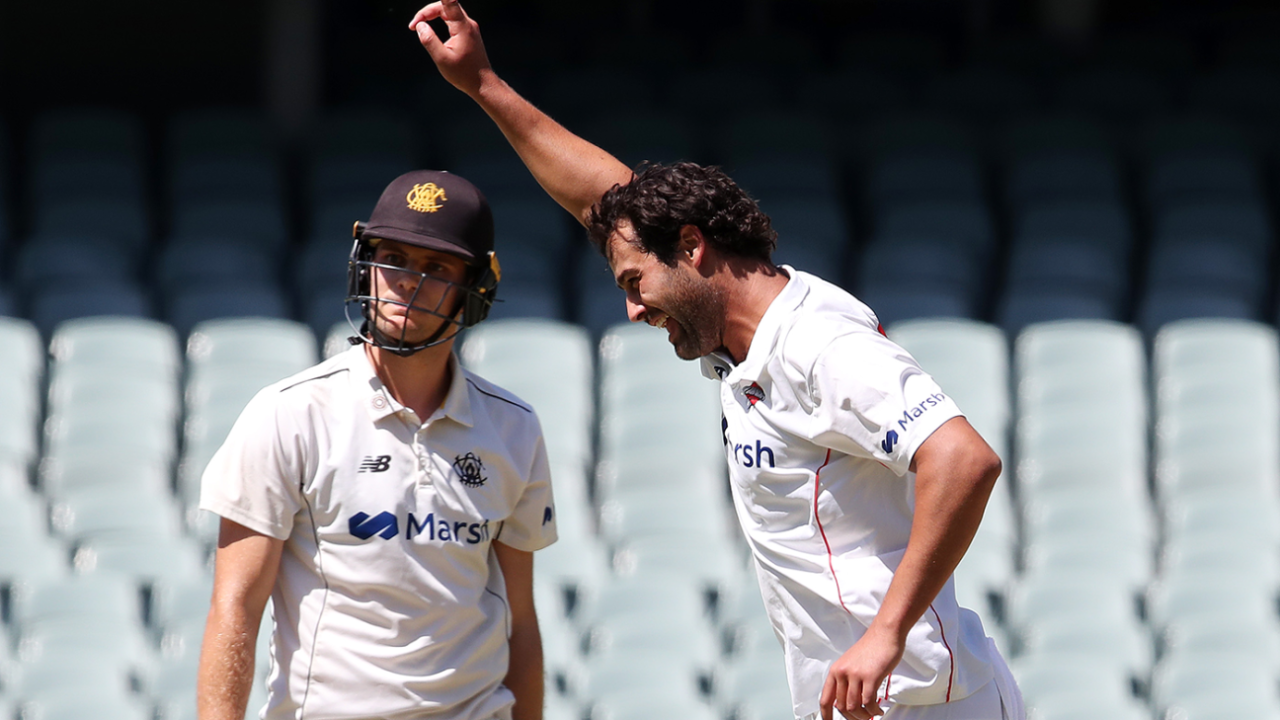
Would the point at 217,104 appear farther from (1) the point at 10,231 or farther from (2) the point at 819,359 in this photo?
(2) the point at 819,359

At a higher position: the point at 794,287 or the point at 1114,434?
the point at 1114,434

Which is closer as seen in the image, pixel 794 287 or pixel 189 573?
pixel 794 287

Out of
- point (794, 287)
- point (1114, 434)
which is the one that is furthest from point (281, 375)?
point (794, 287)

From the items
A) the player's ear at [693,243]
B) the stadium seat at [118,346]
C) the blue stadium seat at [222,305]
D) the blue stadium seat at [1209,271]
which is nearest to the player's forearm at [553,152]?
the player's ear at [693,243]

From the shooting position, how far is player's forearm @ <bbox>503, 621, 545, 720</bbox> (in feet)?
8.30

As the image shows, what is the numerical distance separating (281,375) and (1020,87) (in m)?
4.77

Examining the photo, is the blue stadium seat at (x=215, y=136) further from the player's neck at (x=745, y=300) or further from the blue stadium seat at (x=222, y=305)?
the player's neck at (x=745, y=300)

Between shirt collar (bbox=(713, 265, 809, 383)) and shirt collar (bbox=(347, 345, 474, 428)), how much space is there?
48 cm

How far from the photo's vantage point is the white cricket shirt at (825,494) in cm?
224

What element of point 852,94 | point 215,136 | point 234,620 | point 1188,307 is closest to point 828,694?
point 234,620

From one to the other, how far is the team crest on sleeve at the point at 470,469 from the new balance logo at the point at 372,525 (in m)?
0.16

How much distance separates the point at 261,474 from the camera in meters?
2.28

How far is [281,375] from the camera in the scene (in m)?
5.83

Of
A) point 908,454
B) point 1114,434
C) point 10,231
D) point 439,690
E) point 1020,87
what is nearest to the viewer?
point 908,454
